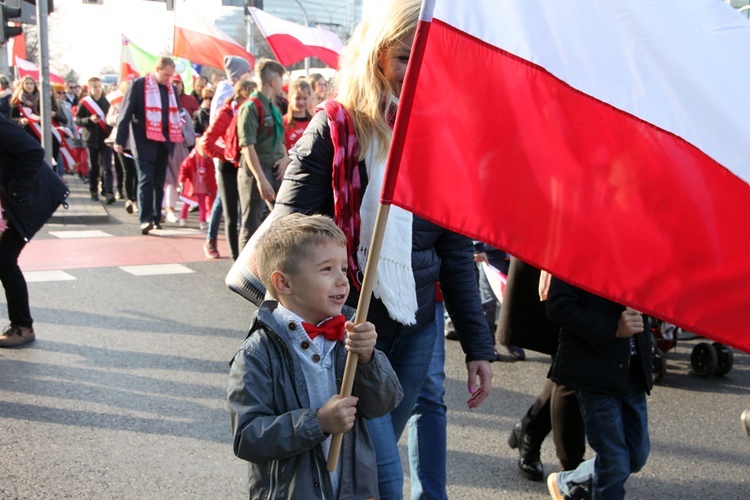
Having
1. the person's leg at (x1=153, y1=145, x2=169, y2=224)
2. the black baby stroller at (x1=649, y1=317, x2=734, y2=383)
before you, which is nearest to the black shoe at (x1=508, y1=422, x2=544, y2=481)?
the black baby stroller at (x1=649, y1=317, x2=734, y2=383)

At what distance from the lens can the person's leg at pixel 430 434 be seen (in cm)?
350

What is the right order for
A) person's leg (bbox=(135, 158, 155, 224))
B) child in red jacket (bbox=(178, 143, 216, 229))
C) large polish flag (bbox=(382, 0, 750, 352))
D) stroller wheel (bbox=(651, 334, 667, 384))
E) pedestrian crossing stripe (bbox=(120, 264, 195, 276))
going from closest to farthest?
large polish flag (bbox=(382, 0, 750, 352)) → stroller wheel (bbox=(651, 334, 667, 384)) → pedestrian crossing stripe (bbox=(120, 264, 195, 276)) → person's leg (bbox=(135, 158, 155, 224)) → child in red jacket (bbox=(178, 143, 216, 229))

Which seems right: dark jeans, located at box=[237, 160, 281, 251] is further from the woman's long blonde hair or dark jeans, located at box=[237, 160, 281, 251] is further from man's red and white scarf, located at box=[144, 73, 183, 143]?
the woman's long blonde hair

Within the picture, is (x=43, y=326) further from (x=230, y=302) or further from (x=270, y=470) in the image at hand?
(x=270, y=470)

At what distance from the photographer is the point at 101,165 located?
16.1 metres

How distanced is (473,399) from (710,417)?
2600 mm

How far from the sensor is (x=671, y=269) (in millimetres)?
2525

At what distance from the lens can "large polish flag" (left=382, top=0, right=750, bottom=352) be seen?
2504mm

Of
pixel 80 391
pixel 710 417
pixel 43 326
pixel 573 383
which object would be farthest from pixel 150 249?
pixel 573 383

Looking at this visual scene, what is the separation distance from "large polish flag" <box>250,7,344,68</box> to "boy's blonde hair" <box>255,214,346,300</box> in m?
A: 10.6

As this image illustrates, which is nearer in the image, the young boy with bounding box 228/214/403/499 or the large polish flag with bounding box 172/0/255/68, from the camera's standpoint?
the young boy with bounding box 228/214/403/499

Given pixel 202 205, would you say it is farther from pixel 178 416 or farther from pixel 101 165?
pixel 178 416

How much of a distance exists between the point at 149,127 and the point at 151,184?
27.6 inches

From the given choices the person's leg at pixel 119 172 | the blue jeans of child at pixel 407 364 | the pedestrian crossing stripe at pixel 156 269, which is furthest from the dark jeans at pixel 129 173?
the blue jeans of child at pixel 407 364
